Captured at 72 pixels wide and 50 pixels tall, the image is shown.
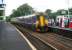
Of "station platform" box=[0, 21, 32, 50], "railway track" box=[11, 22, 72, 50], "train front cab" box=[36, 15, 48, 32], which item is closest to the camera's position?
"railway track" box=[11, 22, 72, 50]

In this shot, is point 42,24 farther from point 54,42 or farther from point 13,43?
point 13,43

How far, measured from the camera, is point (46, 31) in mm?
39500

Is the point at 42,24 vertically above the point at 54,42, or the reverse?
the point at 42,24

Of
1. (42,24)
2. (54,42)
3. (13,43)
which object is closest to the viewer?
(13,43)

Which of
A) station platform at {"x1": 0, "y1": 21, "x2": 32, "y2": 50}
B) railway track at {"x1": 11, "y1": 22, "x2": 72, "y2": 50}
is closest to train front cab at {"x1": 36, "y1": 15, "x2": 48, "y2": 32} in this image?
station platform at {"x1": 0, "y1": 21, "x2": 32, "y2": 50}

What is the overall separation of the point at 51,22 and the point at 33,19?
4914 millimetres

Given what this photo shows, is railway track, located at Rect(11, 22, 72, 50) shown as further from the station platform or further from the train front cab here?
the train front cab

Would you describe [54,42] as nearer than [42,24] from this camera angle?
Yes

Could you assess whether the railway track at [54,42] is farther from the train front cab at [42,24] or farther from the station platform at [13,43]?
the train front cab at [42,24]

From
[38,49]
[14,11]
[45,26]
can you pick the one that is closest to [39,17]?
[45,26]

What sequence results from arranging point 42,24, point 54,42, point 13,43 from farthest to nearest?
1. point 42,24
2. point 54,42
3. point 13,43

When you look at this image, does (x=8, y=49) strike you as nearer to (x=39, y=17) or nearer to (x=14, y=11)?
(x=39, y=17)

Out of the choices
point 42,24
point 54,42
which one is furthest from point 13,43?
point 42,24

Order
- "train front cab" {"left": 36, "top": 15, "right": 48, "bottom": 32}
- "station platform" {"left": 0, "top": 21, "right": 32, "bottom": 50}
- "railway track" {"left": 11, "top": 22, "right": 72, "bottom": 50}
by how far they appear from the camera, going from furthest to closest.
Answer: "train front cab" {"left": 36, "top": 15, "right": 48, "bottom": 32} < "station platform" {"left": 0, "top": 21, "right": 32, "bottom": 50} < "railway track" {"left": 11, "top": 22, "right": 72, "bottom": 50}
